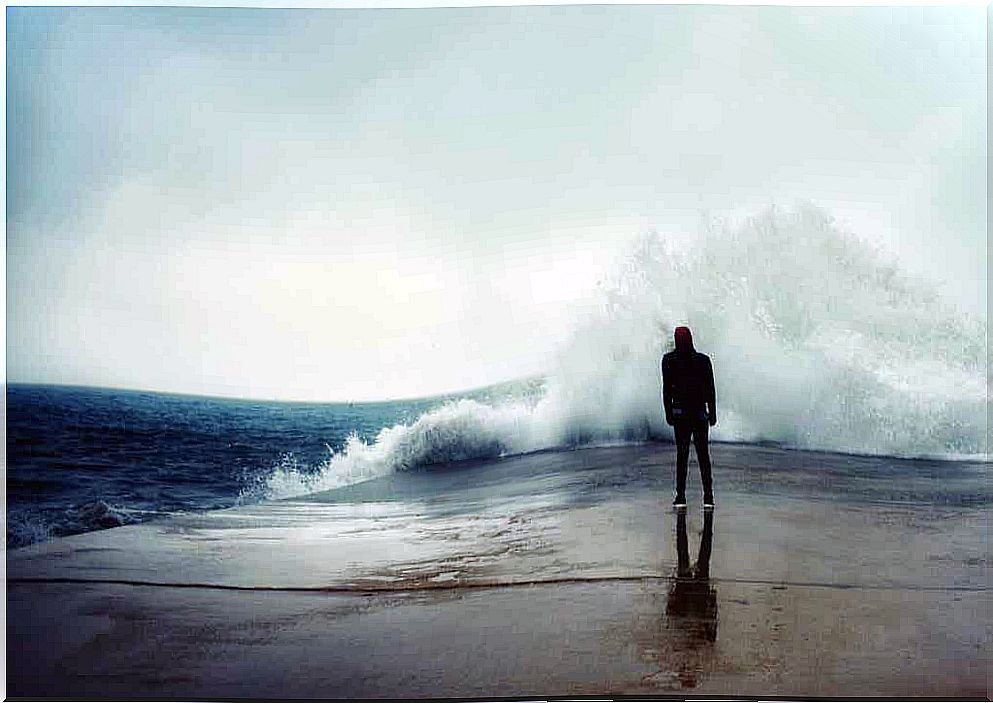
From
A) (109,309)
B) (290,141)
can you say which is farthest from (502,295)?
(109,309)

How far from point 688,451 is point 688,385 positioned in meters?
0.31

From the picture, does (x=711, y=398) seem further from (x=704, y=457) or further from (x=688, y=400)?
(x=704, y=457)

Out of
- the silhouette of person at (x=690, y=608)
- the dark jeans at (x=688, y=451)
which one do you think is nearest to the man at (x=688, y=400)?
the dark jeans at (x=688, y=451)

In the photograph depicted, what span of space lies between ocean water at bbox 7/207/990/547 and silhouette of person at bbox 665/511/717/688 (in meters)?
0.76

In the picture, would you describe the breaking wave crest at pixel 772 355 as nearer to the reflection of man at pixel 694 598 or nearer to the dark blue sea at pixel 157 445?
the dark blue sea at pixel 157 445

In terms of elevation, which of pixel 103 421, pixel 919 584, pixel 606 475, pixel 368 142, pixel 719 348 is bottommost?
pixel 919 584

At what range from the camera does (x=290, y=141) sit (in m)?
4.69

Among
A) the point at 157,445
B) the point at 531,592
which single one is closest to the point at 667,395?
the point at 531,592

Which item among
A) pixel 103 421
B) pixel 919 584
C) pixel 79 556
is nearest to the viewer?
pixel 919 584

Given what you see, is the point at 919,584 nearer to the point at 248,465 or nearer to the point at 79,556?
the point at 248,465

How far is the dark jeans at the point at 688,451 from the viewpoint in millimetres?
4395

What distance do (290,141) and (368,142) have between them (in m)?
0.40

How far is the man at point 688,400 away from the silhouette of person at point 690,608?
15.8 inches

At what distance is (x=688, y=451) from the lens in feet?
14.6
